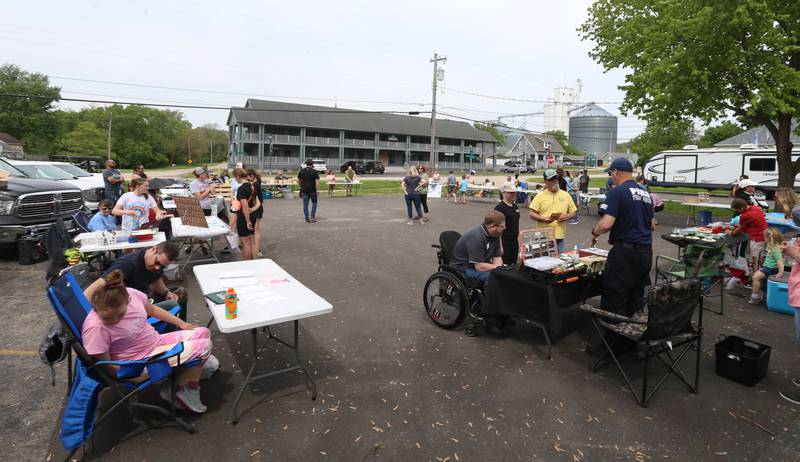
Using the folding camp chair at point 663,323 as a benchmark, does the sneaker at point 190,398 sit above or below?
below

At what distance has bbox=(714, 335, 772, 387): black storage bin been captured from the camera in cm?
414

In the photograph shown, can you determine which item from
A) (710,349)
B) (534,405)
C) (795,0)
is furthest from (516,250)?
(795,0)

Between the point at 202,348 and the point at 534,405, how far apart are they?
110 inches

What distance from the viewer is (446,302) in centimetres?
548

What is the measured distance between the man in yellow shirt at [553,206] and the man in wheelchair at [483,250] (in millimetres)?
1529

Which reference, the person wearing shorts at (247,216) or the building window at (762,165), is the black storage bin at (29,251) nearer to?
the person wearing shorts at (247,216)

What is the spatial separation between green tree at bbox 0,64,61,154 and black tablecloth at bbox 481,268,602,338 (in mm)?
80656

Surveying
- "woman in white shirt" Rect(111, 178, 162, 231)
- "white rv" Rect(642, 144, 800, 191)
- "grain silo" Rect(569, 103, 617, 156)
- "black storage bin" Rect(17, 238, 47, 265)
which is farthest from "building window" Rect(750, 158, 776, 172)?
"grain silo" Rect(569, 103, 617, 156)

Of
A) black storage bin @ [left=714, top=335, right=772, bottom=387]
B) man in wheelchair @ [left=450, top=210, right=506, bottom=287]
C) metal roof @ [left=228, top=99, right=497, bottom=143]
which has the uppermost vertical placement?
metal roof @ [left=228, top=99, right=497, bottom=143]

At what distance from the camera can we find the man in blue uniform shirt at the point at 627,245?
14.3 feet

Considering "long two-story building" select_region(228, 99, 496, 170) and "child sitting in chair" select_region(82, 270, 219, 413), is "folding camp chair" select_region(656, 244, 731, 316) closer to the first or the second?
"child sitting in chair" select_region(82, 270, 219, 413)

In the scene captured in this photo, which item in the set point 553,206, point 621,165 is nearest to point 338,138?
point 553,206

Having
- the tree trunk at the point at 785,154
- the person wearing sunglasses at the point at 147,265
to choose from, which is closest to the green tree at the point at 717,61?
the tree trunk at the point at 785,154

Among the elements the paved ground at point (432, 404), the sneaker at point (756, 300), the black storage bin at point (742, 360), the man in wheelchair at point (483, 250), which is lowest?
the paved ground at point (432, 404)
